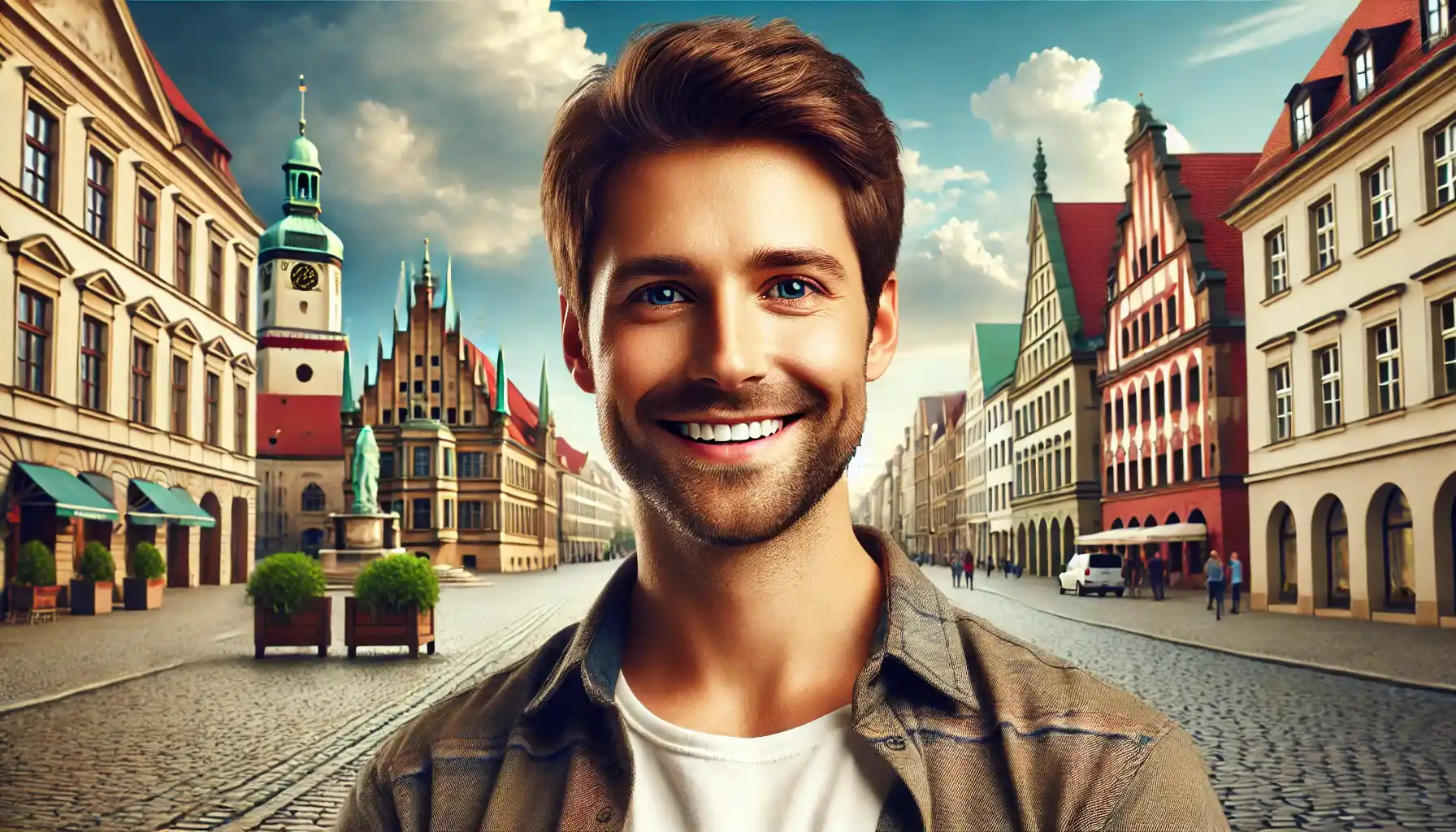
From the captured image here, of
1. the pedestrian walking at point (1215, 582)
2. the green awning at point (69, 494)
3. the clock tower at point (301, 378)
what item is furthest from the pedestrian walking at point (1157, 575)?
the green awning at point (69, 494)

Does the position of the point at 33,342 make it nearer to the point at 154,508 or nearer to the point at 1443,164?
the point at 154,508

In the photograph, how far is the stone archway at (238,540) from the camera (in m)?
17.6

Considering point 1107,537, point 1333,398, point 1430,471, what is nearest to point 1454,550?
point 1430,471

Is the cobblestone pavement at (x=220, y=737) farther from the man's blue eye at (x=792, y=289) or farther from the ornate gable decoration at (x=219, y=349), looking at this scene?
the man's blue eye at (x=792, y=289)

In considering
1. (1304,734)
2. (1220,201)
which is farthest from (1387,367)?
(1304,734)

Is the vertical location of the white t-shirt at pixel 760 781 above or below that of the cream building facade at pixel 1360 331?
below

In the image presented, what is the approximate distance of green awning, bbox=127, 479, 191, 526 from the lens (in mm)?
15797

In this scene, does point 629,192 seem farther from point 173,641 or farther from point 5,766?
point 173,641

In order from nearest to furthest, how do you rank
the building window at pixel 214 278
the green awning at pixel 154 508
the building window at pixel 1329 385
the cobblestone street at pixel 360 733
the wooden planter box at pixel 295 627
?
the cobblestone street at pixel 360 733, the building window at pixel 1329 385, the wooden planter box at pixel 295 627, the green awning at pixel 154 508, the building window at pixel 214 278

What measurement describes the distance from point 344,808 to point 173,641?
14156 mm

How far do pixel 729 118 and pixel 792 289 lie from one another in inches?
10.8

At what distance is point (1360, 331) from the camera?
13.3 m

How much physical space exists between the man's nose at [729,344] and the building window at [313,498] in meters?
21.6

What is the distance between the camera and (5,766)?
8211 mm
